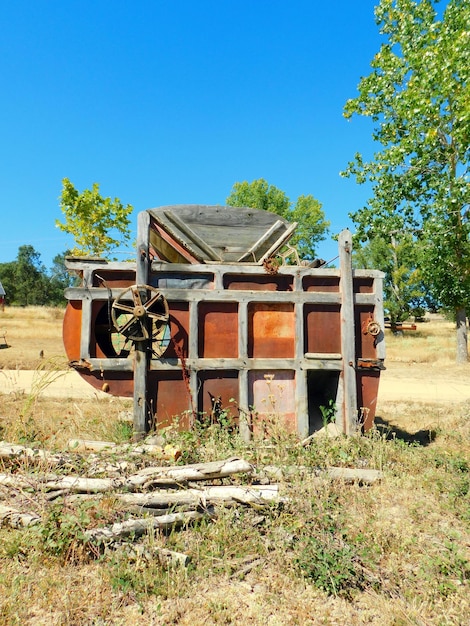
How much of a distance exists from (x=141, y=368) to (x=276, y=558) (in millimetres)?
2972

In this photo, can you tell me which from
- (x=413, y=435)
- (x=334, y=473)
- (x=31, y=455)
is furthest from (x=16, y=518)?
(x=413, y=435)

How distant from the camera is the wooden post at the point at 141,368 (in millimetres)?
5223

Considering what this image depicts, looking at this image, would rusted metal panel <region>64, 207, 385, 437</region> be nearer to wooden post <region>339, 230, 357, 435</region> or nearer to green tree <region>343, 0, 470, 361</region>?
wooden post <region>339, 230, 357, 435</region>

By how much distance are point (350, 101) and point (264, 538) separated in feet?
54.6

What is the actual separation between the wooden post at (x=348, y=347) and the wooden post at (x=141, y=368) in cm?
280

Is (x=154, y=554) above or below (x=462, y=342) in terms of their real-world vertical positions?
below

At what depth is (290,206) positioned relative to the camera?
1580 inches

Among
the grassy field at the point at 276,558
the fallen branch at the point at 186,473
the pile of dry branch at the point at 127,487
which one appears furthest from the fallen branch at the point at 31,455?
the fallen branch at the point at 186,473

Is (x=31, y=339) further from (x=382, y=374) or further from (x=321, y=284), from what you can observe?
(x=321, y=284)

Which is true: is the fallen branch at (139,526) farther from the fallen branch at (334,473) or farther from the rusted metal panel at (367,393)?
the rusted metal panel at (367,393)

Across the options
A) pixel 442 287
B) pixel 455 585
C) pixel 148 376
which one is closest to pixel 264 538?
pixel 455 585

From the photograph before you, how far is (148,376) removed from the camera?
17.6 ft

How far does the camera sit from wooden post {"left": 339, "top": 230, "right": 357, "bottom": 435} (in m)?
5.57

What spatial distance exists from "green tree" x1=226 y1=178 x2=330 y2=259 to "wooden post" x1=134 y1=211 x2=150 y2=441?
33.3 meters
